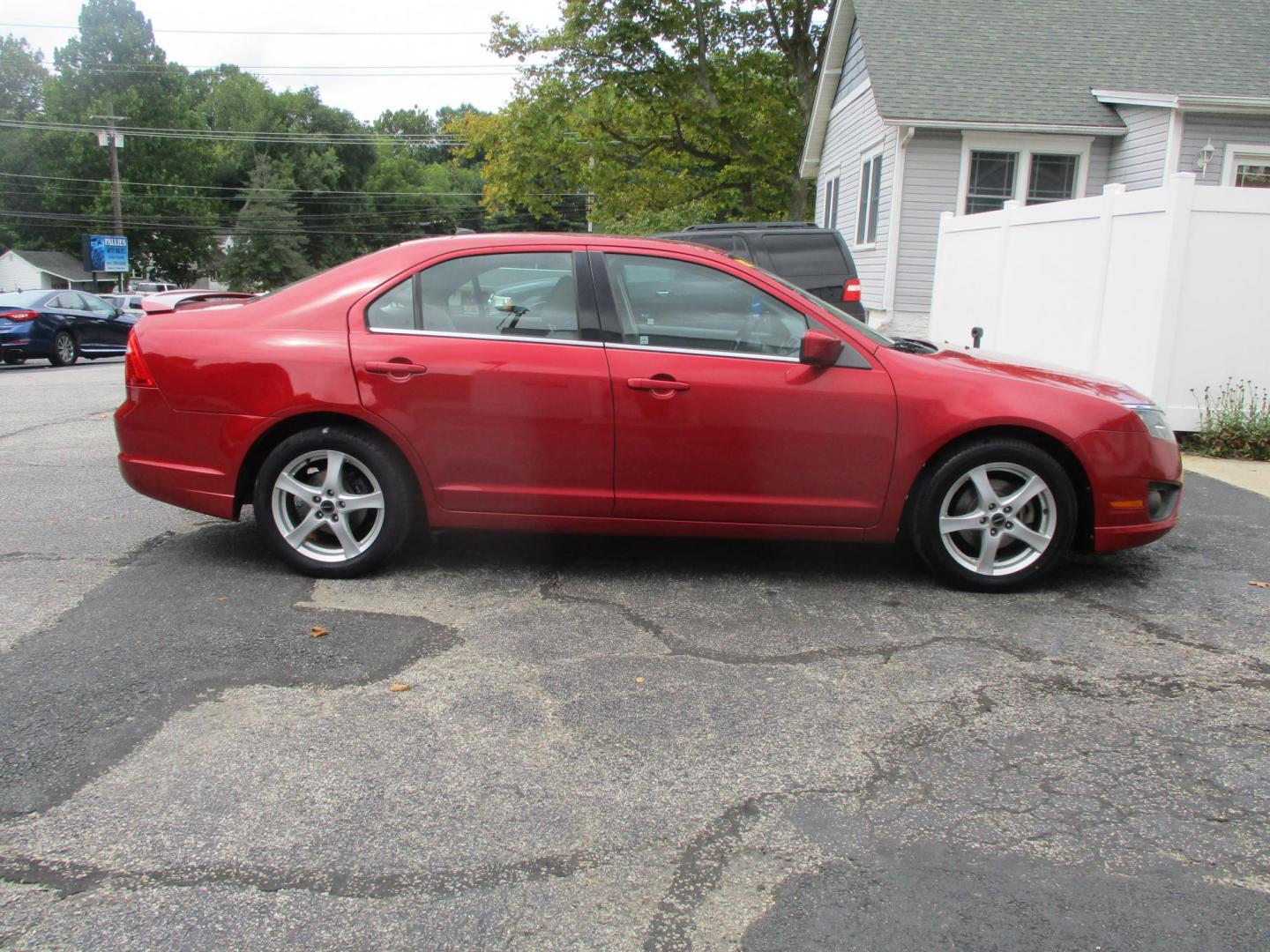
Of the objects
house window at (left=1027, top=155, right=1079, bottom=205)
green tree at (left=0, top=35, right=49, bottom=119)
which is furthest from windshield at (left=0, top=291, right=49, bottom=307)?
green tree at (left=0, top=35, right=49, bottom=119)

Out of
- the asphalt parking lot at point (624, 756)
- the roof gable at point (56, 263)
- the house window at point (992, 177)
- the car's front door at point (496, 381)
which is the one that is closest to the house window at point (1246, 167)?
the house window at point (992, 177)

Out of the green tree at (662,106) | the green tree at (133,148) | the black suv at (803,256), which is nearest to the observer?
the black suv at (803,256)

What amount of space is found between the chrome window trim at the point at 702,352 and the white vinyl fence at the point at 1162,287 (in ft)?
17.9

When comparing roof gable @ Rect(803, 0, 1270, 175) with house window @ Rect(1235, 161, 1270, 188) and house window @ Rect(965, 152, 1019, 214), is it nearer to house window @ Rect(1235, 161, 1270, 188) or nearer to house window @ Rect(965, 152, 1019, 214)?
house window @ Rect(965, 152, 1019, 214)

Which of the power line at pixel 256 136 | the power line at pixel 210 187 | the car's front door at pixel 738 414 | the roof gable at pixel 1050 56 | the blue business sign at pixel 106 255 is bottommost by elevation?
the car's front door at pixel 738 414

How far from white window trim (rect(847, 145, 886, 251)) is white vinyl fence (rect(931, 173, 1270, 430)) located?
7.30m

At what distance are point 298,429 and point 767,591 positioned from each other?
233 cm

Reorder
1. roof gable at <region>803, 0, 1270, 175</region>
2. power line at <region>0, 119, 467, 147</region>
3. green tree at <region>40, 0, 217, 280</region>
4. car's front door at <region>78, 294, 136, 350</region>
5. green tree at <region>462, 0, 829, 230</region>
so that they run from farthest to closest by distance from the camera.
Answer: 1. green tree at <region>40, 0, 217, 280</region>
2. power line at <region>0, 119, 467, 147</region>
3. green tree at <region>462, 0, 829, 230</region>
4. car's front door at <region>78, 294, 136, 350</region>
5. roof gable at <region>803, 0, 1270, 175</region>

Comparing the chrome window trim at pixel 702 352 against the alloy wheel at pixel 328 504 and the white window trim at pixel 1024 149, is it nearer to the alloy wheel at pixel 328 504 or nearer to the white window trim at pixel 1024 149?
the alloy wheel at pixel 328 504

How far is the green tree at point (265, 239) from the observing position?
76688 mm

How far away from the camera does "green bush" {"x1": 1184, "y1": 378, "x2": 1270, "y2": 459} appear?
Result: 8.71 meters

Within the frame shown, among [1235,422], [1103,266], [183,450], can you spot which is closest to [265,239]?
[1103,266]

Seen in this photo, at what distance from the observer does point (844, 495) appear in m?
4.82

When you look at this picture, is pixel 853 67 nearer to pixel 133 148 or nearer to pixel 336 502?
pixel 336 502
